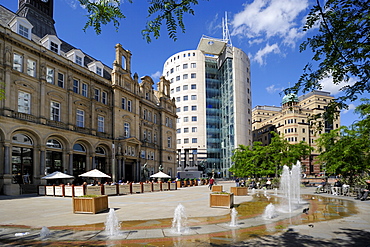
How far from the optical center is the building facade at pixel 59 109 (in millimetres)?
28438

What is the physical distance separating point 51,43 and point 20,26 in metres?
4.55

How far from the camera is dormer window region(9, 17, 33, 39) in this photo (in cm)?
3025

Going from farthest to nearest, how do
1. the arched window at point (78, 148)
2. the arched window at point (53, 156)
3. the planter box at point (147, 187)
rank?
1. the arched window at point (78, 148)
2. the arched window at point (53, 156)
3. the planter box at point (147, 187)

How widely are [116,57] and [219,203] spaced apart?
36.3 metres

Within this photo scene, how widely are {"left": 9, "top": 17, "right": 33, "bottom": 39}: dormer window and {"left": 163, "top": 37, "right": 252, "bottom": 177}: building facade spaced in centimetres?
5510

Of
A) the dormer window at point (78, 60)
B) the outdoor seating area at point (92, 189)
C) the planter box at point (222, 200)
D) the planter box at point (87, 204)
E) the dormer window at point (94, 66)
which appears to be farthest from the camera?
the dormer window at point (94, 66)

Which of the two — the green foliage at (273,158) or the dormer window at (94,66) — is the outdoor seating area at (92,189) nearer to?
the green foliage at (273,158)

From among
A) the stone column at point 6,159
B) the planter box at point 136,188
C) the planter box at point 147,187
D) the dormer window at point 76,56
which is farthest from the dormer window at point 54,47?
the planter box at point 147,187

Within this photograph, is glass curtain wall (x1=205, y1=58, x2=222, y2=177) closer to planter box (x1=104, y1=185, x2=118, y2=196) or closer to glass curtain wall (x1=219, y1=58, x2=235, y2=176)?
glass curtain wall (x1=219, y1=58, x2=235, y2=176)

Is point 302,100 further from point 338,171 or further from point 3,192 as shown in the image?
point 3,192

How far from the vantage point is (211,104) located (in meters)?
89.4

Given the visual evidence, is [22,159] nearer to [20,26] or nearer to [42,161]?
[42,161]

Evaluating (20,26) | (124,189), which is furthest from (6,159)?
(20,26)

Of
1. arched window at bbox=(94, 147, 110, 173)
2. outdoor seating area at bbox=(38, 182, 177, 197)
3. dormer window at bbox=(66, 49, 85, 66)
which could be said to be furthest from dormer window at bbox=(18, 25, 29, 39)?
arched window at bbox=(94, 147, 110, 173)
